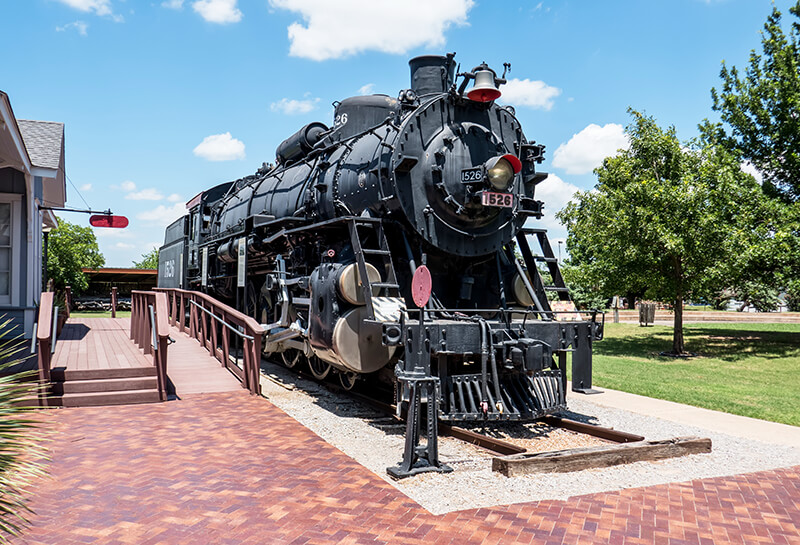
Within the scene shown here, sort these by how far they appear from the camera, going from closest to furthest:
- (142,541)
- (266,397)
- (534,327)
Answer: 1. (142,541)
2. (534,327)
3. (266,397)

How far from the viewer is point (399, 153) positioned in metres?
7.04

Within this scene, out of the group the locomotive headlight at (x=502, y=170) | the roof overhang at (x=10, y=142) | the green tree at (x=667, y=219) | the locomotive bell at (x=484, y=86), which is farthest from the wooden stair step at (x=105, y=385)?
the green tree at (x=667, y=219)

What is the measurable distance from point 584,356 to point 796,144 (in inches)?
601

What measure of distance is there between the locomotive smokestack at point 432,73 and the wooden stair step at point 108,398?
5.35 metres

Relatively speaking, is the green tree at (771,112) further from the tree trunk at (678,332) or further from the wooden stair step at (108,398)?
the wooden stair step at (108,398)

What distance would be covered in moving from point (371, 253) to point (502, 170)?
1.86m

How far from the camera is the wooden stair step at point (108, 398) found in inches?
295

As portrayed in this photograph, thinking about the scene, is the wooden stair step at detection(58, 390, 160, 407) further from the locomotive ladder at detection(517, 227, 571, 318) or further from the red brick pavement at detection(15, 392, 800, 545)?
the locomotive ladder at detection(517, 227, 571, 318)

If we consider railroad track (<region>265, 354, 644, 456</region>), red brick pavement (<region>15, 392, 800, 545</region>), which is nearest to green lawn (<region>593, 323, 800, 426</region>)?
railroad track (<region>265, 354, 644, 456</region>)

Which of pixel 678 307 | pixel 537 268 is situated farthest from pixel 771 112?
pixel 537 268

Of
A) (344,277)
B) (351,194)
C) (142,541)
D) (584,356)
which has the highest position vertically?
(351,194)

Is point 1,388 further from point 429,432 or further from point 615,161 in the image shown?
point 615,161

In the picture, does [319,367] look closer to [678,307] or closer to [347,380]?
[347,380]

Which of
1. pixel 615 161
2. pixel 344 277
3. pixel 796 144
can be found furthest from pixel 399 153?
pixel 796 144
